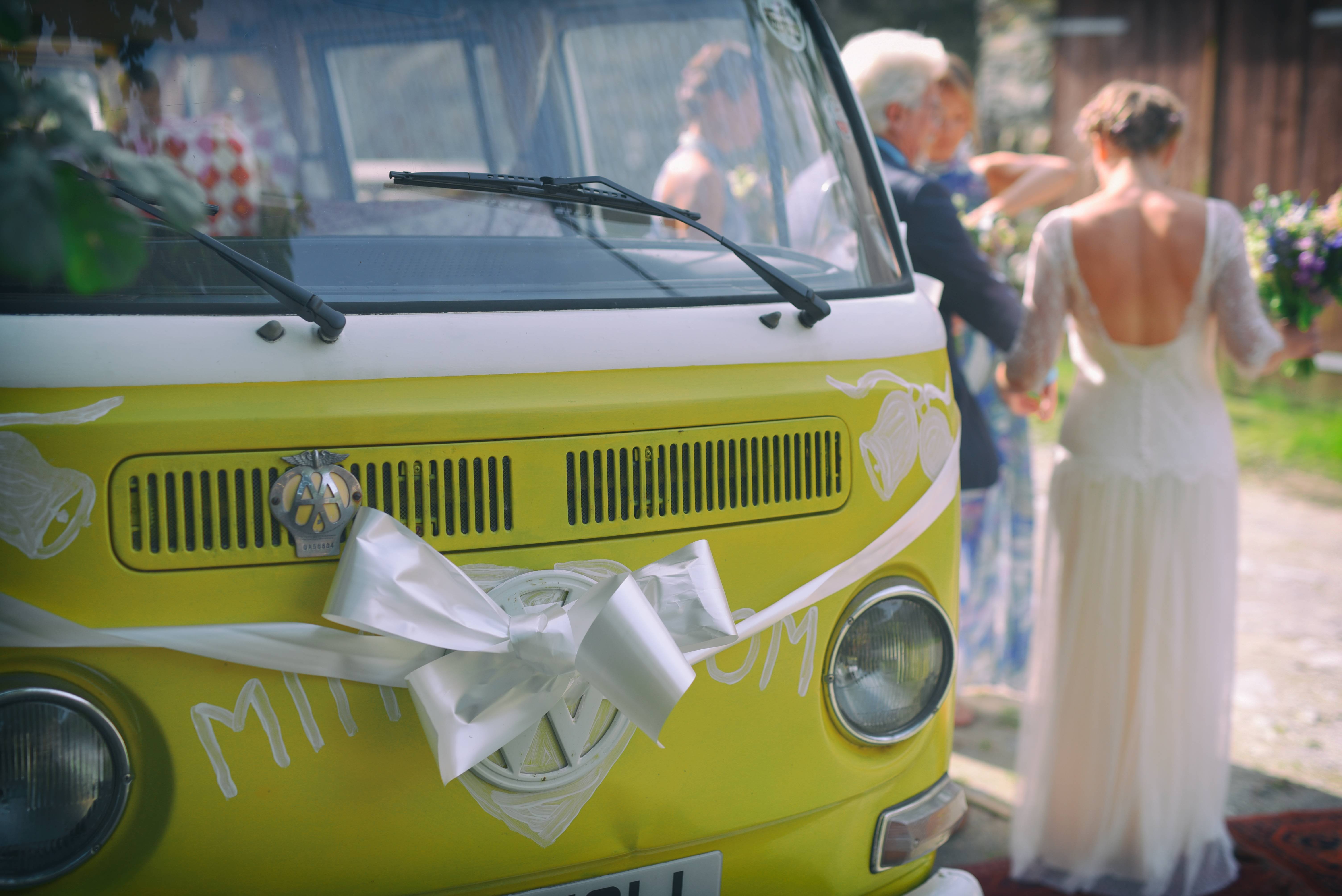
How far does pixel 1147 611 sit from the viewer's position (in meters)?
2.93

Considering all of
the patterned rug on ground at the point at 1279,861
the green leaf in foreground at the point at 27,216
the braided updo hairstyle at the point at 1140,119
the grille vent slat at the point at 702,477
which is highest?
the braided updo hairstyle at the point at 1140,119

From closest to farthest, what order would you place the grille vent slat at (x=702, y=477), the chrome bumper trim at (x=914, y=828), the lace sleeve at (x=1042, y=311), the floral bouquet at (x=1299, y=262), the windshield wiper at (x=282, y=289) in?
1. the windshield wiper at (x=282, y=289)
2. the grille vent slat at (x=702, y=477)
3. the chrome bumper trim at (x=914, y=828)
4. the lace sleeve at (x=1042, y=311)
5. the floral bouquet at (x=1299, y=262)

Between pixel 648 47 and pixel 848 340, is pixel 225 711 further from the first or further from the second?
pixel 648 47

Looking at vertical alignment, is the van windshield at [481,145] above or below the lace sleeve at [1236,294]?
above

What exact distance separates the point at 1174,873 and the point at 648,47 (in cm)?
255

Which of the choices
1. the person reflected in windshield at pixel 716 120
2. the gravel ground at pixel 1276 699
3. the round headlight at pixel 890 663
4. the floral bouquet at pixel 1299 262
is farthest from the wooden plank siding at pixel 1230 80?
the round headlight at pixel 890 663

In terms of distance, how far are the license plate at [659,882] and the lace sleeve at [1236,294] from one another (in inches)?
Answer: 84.2

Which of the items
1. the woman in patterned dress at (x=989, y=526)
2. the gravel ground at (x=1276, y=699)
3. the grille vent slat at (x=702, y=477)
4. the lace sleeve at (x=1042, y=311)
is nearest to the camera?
the grille vent slat at (x=702, y=477)

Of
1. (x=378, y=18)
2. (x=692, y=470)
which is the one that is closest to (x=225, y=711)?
(x=692, y=470)

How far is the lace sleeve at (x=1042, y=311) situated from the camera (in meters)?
2.98

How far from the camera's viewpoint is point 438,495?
146 cm

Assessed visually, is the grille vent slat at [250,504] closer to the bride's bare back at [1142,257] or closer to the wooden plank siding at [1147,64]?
the bride's bare back at [1142,257]

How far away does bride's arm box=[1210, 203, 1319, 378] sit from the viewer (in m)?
2.88

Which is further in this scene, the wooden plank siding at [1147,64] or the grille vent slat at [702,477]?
the wooden plank siding at [1147,64]
